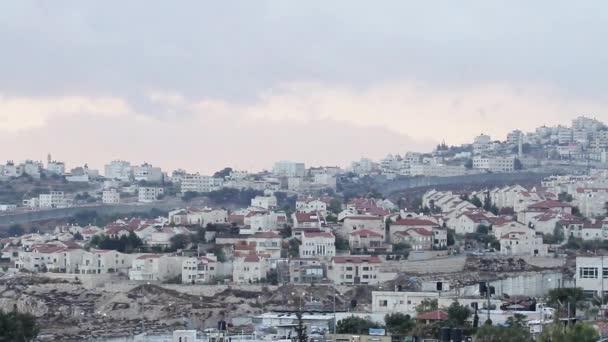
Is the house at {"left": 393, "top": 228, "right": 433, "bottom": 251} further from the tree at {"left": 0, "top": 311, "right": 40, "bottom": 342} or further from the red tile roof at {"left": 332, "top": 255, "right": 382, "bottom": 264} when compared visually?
the tree at {"left": 0, "top": 311, "right": 40, "bottom": 342}

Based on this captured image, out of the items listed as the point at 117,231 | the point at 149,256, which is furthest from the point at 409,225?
the point at 117,231

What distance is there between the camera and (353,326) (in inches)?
1823

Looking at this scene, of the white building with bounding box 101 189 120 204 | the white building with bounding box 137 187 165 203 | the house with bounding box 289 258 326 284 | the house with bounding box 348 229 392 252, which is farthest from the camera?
the white building with bounding box 137 187 165 203

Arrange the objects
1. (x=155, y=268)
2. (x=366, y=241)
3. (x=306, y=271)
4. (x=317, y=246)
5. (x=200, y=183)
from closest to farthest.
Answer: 1. (x=306, y=271)
2. (x=155, y=268)
3. (x=317, y=246)
4. (x=366, y=241)
5. (x=200, y=183)

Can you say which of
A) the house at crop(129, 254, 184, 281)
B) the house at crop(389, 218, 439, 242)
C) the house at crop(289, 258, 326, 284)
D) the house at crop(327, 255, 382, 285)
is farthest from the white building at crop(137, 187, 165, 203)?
the house at crop(327, 255, 382, 285)

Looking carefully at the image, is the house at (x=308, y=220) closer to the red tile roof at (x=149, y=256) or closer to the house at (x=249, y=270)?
the red tile roof at (x=149, y=256)

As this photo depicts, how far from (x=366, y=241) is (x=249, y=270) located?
701cm

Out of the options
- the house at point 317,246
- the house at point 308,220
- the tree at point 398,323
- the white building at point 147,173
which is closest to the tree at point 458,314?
the tree at point 398,323

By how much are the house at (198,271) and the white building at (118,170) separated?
6637 cm

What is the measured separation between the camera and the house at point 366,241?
232 feet

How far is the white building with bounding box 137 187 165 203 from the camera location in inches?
4451

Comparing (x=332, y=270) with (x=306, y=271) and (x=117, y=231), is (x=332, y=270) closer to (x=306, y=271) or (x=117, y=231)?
(x=306, y=271)

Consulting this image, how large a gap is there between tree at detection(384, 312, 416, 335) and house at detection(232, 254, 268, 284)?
54.0ft

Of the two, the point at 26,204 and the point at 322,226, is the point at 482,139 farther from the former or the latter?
the point at 322,226
